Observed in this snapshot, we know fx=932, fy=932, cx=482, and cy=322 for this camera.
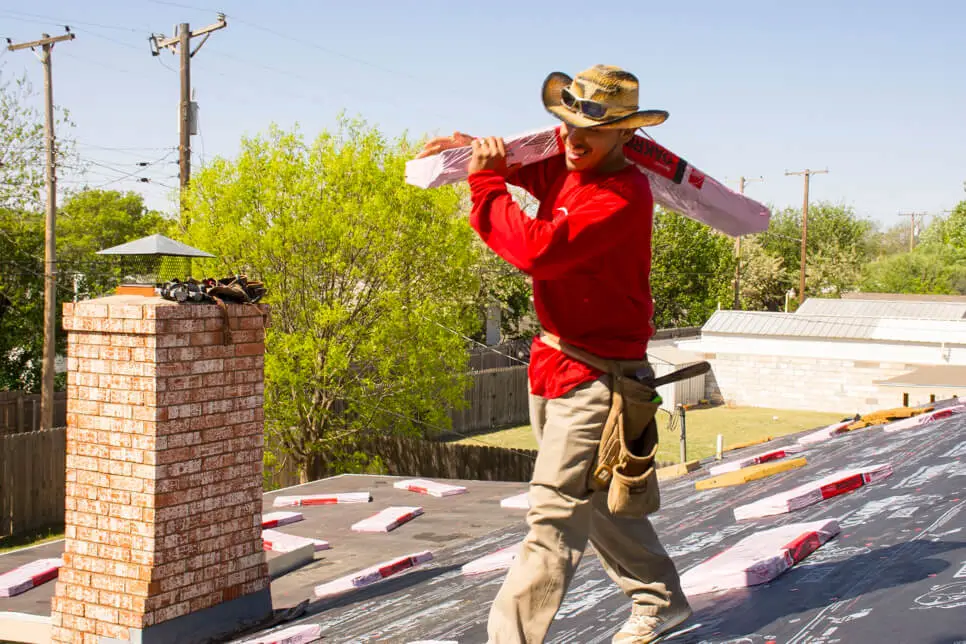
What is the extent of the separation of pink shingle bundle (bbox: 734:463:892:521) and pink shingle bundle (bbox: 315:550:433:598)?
85.8 inches

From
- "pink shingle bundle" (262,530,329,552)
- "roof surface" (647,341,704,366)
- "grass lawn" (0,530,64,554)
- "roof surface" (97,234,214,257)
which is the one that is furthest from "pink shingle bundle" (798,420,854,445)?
"roof surface" (647,341,704,366)

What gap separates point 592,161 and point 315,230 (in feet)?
49.3

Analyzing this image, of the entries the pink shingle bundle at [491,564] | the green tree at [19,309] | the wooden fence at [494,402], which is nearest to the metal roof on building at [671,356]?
the wooden fence at [494,402]

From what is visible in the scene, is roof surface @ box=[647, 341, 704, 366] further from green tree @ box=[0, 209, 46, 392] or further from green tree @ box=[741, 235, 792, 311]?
green tree @ box=[741, 235, 792, 311]

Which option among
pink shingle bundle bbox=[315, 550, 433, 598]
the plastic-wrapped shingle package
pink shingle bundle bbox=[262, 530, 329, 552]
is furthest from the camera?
pink shingle bundle bbox=[262, 530, 329, 552]

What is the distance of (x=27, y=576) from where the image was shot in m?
7.26

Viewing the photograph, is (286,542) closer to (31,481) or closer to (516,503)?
(516,503)

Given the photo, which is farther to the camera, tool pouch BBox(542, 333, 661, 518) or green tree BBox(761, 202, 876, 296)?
green tree BBox(761, 202, 876, 296)

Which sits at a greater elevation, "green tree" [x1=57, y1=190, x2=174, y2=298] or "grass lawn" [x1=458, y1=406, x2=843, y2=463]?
"green tree" [x1=57, y1=190, x2=174, y2=298]

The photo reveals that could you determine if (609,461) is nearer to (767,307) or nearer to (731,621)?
(731,621)

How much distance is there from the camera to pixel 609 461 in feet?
9.93

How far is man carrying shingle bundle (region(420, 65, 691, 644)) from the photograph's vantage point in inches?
117

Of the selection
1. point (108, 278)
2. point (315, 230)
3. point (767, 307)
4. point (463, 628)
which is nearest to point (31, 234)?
point (108, 278)

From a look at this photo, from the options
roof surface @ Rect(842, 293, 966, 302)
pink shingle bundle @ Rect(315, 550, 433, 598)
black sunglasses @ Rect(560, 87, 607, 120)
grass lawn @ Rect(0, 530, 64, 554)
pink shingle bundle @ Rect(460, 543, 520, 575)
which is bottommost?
grass lawn @ Rect(0, 530, 64, 554)
